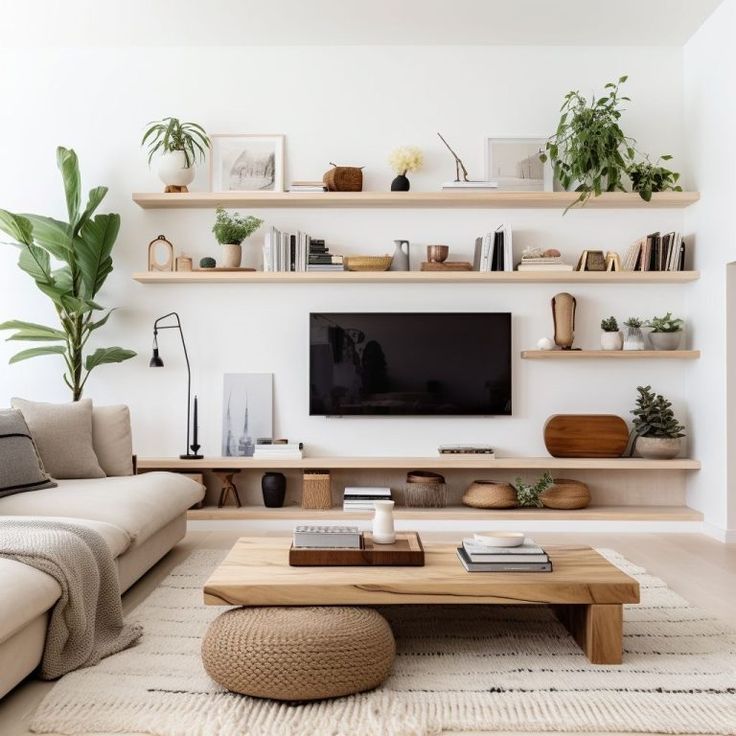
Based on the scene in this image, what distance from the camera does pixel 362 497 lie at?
16.1ft

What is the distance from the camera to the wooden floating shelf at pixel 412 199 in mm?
4953

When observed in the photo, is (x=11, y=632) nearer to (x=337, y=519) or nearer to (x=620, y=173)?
(x=337, y=519)

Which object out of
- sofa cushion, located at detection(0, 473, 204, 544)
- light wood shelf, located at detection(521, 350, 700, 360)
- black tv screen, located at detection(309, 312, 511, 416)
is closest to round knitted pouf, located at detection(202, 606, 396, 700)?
sofa cushion, located at detection(0, 473, 204, 544)

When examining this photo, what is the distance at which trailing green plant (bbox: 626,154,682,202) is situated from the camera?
4973mm

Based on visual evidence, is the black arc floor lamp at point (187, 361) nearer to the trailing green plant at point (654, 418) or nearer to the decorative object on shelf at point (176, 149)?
the decorative object on shelf at point (176, 149)

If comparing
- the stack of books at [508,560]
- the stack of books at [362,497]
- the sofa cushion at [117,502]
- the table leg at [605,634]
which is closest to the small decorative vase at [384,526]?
the stack of books at [508,560]

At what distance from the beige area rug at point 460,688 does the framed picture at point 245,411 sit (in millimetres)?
2155

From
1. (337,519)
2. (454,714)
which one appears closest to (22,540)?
(454,714)

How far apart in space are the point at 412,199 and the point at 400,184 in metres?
0.14

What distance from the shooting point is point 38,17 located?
15.7ft

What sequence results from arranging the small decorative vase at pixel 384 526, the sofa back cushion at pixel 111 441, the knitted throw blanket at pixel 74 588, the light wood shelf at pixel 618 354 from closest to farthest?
the knitted throw blanket at pixel 74 588, the small decorative vase at pixel 384 526, the sofa back cushion at pixel 111 441, the light wood shelf at pixel 618 354

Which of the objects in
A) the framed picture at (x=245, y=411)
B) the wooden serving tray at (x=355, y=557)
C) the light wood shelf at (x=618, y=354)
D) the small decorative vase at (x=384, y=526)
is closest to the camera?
the wooden serving tray at (x=355, y=557)

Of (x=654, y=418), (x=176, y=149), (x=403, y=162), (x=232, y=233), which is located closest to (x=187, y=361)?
(x=232, y=233)

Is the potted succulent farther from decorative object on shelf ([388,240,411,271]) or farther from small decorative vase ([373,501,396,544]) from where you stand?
small decorative vase ([373,501,396,544])
